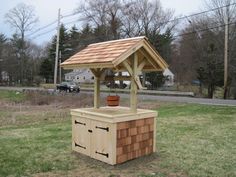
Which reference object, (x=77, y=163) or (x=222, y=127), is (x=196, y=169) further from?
(x=222, y=127)

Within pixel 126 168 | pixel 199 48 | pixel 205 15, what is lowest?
pixel 126 168

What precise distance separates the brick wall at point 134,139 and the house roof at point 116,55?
1.09m

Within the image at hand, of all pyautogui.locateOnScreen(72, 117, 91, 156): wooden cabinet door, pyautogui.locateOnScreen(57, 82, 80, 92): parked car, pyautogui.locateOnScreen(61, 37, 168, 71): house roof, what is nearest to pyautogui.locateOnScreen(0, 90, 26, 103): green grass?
pyautogui.locateOnScreen(57, 82, 80, 92): parked car

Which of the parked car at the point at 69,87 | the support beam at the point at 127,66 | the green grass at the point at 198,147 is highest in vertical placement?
the support beam at the point at 127,66

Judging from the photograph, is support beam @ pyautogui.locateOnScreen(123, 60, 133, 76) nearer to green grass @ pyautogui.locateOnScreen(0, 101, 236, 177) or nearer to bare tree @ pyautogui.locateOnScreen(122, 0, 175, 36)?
green grass @ pyautogui.locateOnScreen(0, 101, 236, 177)

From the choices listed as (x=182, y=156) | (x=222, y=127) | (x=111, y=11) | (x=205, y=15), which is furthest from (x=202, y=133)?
(x=111, y=11)

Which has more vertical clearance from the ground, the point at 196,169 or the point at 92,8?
the point at 92,8

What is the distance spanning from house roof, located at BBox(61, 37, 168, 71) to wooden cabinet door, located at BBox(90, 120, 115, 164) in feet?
3.54

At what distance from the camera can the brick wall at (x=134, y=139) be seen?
243 inches

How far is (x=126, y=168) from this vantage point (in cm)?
605

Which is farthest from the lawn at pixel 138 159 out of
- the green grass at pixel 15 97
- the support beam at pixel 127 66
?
the green grass at pixel 15 97

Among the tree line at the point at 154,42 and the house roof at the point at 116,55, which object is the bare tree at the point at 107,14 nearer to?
the tree line at the point at 154,42

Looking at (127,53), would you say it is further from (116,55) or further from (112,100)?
(112,100)

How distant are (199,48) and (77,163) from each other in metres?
43.8
